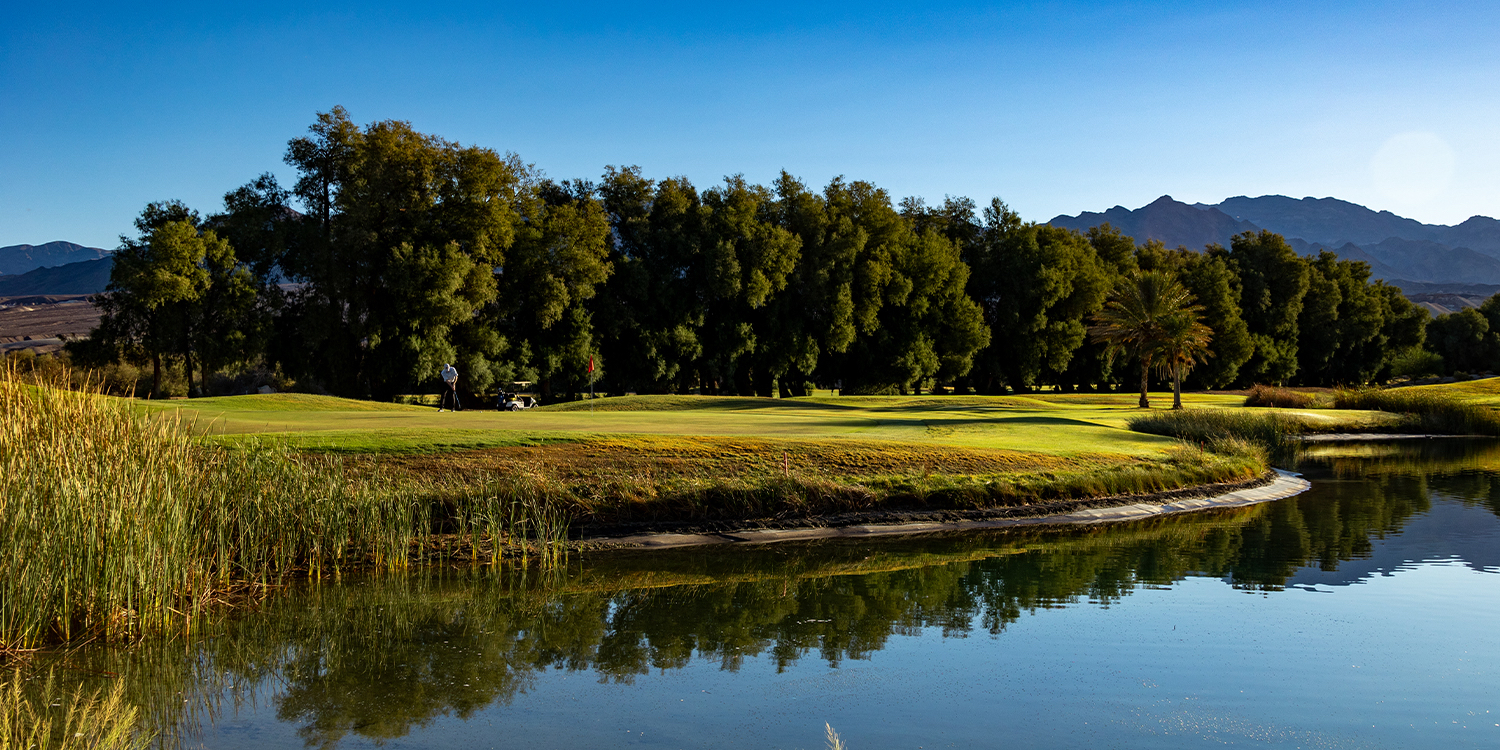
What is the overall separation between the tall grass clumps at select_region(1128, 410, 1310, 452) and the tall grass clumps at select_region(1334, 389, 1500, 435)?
10.6 m

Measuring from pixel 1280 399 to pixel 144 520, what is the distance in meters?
47.6

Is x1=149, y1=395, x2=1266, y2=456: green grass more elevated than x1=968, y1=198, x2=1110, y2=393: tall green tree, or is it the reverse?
x1=968, y1=198, x2=1110, y2=393: tall green tree

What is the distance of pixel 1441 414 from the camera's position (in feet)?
133

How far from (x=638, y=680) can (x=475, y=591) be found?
173 inches

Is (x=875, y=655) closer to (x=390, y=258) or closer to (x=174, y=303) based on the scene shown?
(x=390, y=258)

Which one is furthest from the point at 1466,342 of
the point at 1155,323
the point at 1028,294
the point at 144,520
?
the point at 144,520

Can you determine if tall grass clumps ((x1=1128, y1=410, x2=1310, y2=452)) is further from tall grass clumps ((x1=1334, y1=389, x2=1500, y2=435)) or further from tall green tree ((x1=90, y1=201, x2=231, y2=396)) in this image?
tall green tree ((x1=90, y1=201, x2=231, y2=396))

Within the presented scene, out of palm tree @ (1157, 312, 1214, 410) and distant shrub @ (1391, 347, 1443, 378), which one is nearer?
palm tree @ (1157, 312, 1214, 410)

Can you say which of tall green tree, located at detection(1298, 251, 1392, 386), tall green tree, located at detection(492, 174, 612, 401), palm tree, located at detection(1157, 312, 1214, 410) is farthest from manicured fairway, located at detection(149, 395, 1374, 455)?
tall green tree, located at detection(1298, 251, 1392, 386)

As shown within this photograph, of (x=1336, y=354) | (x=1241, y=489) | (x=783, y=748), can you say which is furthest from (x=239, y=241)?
(x=1336, y=354)

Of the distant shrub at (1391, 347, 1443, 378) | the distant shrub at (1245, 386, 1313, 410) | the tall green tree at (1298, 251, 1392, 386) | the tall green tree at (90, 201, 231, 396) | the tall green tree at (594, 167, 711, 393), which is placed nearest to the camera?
the tall green tree at (90, 201, 231, 396)

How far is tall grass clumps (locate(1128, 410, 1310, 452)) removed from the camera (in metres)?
28.9

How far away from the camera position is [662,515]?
16484 mm

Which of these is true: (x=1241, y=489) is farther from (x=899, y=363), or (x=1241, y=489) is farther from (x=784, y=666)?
(x=899, y=363)
